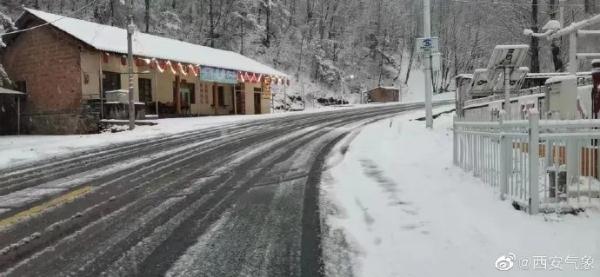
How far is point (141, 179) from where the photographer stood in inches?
332

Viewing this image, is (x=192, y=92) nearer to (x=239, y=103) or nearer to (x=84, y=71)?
(x=239, y=103)

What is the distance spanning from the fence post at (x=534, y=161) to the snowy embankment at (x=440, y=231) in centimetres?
16

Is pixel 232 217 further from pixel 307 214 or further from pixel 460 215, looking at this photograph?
pixel 460 215

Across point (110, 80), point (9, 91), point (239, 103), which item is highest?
point (110, 80)

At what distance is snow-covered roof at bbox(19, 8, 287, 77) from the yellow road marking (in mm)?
18332

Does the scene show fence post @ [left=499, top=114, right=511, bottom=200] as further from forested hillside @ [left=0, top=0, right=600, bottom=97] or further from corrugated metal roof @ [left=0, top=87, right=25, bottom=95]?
corrugated metal roof @ [left=0, top=87, right=25, bottom=95]

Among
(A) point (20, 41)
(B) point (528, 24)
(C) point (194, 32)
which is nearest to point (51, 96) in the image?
(A) point (20, 41)

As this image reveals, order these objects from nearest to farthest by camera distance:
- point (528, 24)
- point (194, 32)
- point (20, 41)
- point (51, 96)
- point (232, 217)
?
point (232, 217) → point (51, 96) → point (20, 41) → point (528, 24) → point (194, 32)

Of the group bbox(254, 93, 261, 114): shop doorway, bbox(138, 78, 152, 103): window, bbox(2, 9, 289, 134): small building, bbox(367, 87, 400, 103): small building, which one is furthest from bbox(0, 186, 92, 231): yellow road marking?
bbox(367, 87, 400, 103): small building

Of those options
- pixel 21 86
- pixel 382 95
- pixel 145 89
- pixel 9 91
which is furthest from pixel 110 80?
pixel 382 95

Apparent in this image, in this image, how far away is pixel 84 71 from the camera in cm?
2470

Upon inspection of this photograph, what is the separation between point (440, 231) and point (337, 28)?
225 feet

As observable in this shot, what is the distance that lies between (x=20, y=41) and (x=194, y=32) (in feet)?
100

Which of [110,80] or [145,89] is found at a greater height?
[110,80]
